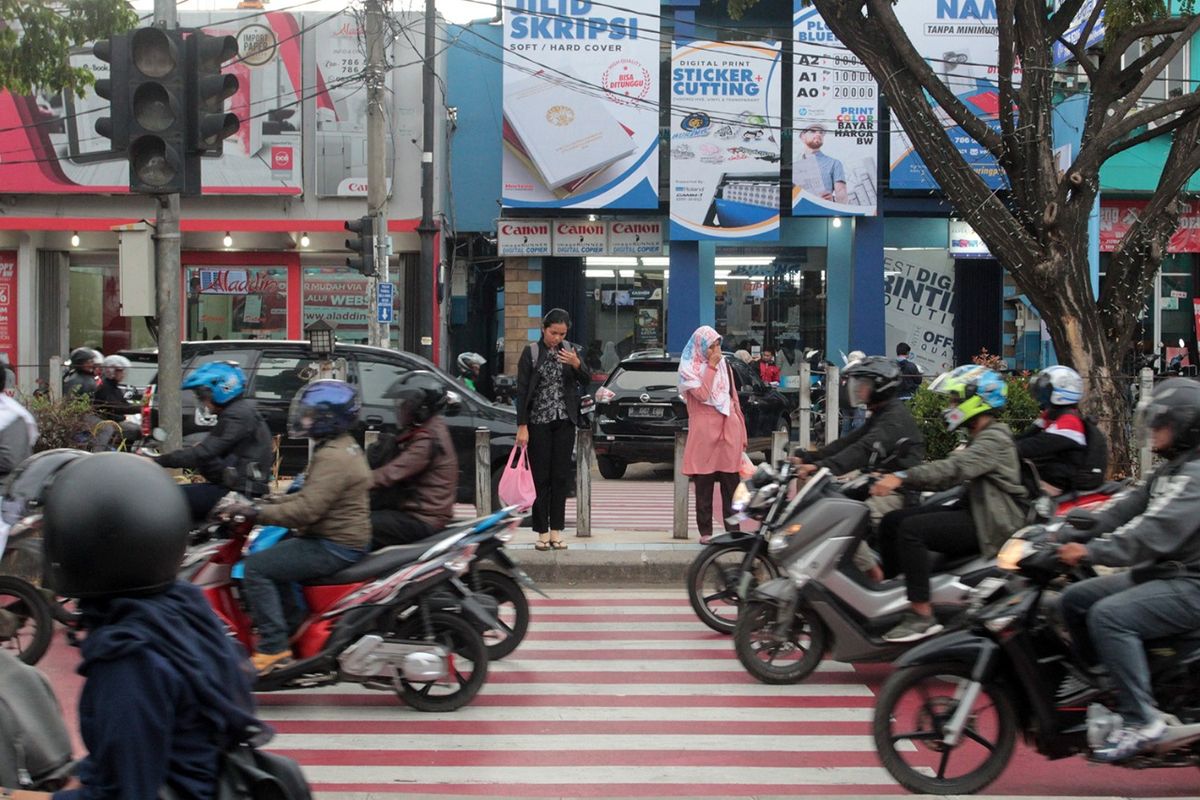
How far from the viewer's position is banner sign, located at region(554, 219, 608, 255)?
24.6 meters

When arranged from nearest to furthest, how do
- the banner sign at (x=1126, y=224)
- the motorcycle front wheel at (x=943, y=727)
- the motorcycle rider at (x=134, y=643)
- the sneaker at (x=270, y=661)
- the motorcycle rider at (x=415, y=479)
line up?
the motorcycle rider at (x=134, y=643)
the motorcycle front wheel at (x=943, y=727)
the sneaker at (x=270, y=661)
the motorcycle rider at (x=415, y=479)
the banner sign at (x=1126, y=224)

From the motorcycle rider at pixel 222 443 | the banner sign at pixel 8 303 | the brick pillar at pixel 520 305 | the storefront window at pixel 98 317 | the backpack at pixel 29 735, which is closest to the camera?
the backpack at pixel 29 735

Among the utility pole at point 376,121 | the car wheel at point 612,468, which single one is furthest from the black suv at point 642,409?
the utility pole at point 376,121

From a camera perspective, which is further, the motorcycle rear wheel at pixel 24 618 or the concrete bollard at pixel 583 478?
the concrete bollard at pixel 583 478

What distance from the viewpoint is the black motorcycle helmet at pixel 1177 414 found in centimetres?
502

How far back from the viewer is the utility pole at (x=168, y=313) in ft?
27.4

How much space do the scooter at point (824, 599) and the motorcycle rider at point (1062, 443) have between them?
837 mm

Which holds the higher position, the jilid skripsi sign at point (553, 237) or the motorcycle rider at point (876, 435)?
the jilid skripsi sign at point (553, 237)

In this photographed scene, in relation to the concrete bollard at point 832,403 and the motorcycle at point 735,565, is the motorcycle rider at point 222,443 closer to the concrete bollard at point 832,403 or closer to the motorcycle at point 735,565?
the motorcycle at point 735,565

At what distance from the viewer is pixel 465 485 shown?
12.6 m

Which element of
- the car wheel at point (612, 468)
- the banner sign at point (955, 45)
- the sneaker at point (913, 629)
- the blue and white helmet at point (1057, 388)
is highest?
the banner sign at point (955, 45)

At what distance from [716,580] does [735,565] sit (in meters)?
0.19

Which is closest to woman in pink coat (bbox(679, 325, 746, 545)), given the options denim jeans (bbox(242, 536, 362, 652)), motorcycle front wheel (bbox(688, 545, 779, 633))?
motorcycle front wheel (bbox(688, 545, 779, 633))

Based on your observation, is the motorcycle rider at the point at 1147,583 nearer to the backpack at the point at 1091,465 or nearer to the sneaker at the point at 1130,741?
the sneaker at the point at 1130,741
